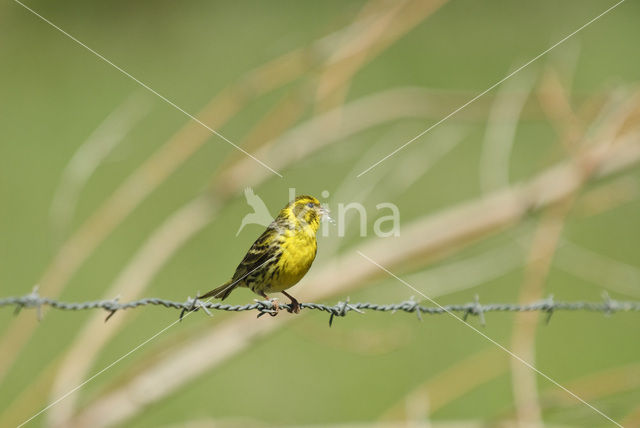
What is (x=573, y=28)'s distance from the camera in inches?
781

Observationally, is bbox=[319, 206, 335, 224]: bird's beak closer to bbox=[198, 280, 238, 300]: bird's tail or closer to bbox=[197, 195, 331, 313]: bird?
bbox=[197, 195, 331, 313]: bird

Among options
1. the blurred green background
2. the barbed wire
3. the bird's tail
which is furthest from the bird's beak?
the bird's tail

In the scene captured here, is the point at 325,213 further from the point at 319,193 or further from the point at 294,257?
the point at 319,193

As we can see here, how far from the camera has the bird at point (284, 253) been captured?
417cm

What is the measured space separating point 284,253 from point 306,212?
0.28 metres

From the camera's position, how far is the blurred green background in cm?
508

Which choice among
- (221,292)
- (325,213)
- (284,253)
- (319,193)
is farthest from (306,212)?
(319,193)

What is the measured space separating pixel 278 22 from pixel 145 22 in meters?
3.14

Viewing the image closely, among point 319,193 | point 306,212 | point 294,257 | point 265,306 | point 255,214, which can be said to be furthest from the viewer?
point 319,193

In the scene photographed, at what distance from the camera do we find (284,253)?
417 centimetres

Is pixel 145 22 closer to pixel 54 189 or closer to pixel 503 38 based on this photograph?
pixel 54 189

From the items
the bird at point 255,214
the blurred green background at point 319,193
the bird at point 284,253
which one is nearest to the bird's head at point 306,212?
the bird at point 284,253

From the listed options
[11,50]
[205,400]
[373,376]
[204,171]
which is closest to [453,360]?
[373,376]

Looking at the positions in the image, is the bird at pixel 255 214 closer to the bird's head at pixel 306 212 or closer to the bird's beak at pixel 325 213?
the bird's head at pixel 306 212
